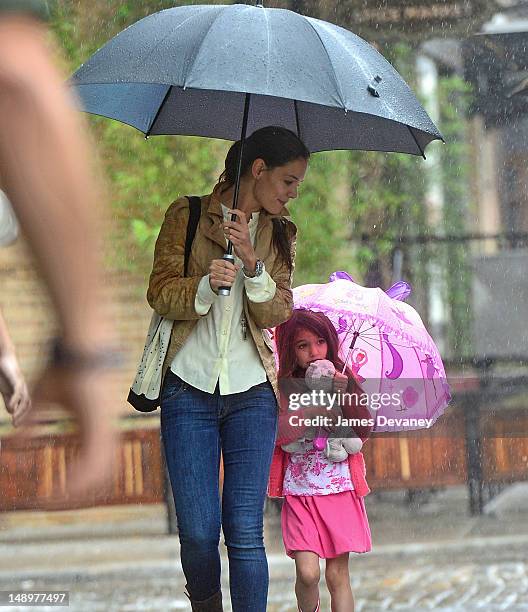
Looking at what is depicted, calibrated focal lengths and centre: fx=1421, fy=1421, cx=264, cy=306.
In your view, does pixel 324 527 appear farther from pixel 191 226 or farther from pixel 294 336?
pixel 191 226

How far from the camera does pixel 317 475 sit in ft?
14.7

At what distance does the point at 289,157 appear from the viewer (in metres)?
4.09

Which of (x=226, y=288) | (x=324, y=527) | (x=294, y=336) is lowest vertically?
(x=324, y=527)

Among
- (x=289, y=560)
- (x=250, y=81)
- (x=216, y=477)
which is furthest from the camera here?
(x=289, y=560)

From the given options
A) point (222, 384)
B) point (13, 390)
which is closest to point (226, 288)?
point (222, 384)

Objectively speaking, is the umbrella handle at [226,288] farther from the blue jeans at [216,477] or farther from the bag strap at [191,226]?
the blue jeans at [216,477]

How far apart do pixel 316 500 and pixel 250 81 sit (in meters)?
1.40

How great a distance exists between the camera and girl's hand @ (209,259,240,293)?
3877mm

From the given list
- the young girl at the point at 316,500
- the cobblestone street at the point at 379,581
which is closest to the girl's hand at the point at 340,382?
the young girl at the point at 316,500

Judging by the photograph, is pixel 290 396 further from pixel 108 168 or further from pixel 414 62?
pixel 414 62

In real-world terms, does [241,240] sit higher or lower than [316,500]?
higher

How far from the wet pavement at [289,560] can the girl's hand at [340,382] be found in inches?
76.5

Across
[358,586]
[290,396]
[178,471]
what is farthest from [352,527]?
[358,586]

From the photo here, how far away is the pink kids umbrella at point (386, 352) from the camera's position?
187 inches
